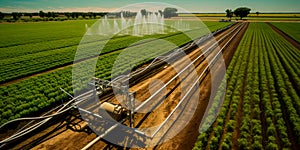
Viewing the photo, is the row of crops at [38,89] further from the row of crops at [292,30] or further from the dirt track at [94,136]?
the row of crops at [292,30]

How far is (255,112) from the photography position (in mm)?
11383

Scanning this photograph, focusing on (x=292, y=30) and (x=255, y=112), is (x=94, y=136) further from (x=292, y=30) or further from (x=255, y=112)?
(x=292, y=30)

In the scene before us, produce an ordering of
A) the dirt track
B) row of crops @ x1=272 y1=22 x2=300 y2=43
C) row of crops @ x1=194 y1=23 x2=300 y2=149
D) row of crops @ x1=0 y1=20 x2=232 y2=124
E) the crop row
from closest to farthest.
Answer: the dirt track < row of crops @ x1=194 y1=23 x2=300 y2=149 < row of crops @ x1=0 y1=20 x2=232 y2=124 < the crop row < row of crops @ x1=272 y1=22 x2=300 y2=43

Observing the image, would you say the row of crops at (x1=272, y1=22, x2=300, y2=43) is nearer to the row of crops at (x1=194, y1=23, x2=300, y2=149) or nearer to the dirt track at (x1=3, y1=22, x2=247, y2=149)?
the row of crops at (x1=194, y1=23, x2=300, y2=149)

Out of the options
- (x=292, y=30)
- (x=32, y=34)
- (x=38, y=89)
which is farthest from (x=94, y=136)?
(x=292, y=30)

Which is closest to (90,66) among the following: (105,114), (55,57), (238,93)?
(55,57)

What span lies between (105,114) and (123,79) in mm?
6252

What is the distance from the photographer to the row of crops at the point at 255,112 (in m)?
9.04

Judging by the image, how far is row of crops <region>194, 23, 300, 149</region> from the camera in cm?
904

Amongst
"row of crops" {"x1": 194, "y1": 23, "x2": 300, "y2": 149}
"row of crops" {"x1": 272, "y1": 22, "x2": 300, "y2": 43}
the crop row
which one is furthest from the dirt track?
"row of crops" {"x1": 272, "y1": 22, "x2": 300, "y2": 43}

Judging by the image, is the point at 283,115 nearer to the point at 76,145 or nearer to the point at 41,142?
the point at 76,145

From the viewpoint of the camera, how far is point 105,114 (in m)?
10.4

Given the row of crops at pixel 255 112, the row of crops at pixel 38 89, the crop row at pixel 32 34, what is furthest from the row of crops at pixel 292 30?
the crop row at pixel 32 34

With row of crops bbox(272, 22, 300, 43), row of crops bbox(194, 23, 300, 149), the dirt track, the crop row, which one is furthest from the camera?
row of crops bbox(272, 22, 300, 43)
